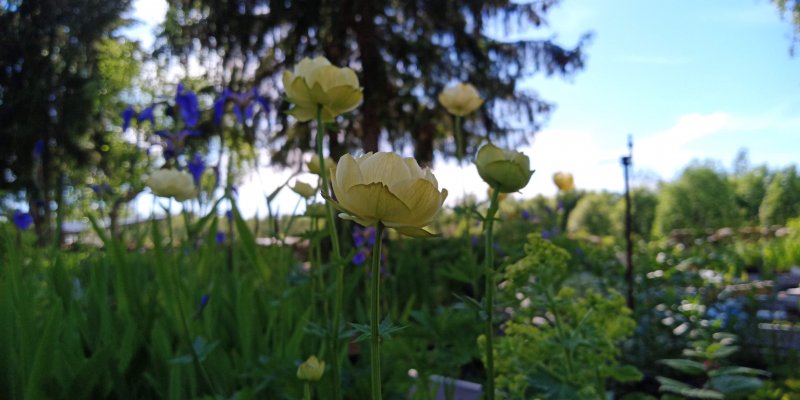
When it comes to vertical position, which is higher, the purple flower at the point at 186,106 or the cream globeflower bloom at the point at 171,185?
the purple flower at the point at 186,106

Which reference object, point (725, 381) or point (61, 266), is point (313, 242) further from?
point (725, 381)

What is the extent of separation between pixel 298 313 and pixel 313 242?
1.08 ft

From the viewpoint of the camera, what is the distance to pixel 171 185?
4.59 feet

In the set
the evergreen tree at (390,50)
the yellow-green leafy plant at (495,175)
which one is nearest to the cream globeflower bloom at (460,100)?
the yellow-green leafy plant at (495,175)

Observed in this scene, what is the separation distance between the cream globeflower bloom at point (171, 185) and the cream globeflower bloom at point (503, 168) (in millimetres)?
848

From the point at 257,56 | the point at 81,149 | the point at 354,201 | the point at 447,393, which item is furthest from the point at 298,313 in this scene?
the point at 81,149

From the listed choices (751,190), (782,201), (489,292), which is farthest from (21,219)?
(751,190)

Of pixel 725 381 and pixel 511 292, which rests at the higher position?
pixel 511 292

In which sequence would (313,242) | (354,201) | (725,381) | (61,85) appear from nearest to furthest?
(354,201) → (725,381) → (313,242) → (61,85)

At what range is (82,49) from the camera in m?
13.1

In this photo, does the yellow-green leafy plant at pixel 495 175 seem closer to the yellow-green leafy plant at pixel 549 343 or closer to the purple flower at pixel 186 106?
the yellow-green leafy plant at pixel 549 343

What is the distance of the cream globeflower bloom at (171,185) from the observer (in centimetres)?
139

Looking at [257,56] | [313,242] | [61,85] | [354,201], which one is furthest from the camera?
[61,85]

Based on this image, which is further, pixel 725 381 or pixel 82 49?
pixel 82 49
